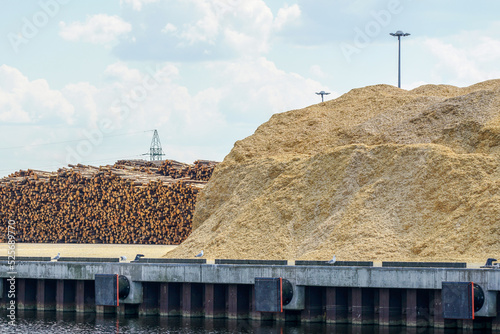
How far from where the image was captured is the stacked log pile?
53.8m

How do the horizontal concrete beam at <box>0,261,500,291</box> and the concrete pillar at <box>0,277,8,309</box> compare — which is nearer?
the horizontal concrete beam at <box>0,261,500,291</box>

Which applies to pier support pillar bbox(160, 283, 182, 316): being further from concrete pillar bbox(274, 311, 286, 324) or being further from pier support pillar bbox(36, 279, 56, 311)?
pier support pillar bbox(36, 279, 56, 311)

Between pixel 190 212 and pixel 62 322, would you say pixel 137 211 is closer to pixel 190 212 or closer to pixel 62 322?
pixel 190 212

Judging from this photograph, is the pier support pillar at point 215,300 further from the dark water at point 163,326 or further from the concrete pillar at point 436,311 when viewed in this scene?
the concrete pillar at point 436,311

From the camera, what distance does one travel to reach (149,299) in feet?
108

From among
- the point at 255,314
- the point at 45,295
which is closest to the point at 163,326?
the point at 255,314

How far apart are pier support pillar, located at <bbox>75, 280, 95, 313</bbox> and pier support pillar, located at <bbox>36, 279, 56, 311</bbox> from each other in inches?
56.7

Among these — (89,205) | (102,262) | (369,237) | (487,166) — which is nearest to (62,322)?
(102,262)

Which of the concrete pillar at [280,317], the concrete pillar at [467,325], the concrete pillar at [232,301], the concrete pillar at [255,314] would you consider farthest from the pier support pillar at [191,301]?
the concrete pillar at [467,325]

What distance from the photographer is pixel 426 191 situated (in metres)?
36.9

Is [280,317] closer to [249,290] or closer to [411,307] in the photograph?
[249,290]

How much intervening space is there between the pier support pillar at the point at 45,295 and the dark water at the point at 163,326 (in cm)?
160

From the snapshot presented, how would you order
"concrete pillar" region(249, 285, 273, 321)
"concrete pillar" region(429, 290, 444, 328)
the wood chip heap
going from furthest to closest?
the wood chip heap → "concrete pillar" region(249, 285, 273, 321) → "concrete pillar" region(429, 290, 444, 328)

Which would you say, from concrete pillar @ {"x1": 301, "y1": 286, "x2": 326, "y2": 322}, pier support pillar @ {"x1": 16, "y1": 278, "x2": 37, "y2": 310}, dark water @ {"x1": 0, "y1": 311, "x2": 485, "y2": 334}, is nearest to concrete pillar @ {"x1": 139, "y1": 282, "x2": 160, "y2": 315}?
dark water @ {"x1": 0, "y1": 311, "x2": 485, "y2": 334}
